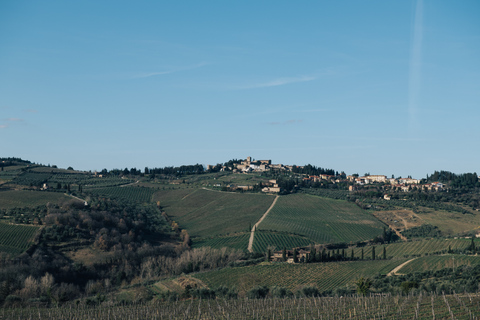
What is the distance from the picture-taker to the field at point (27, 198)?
10069cm

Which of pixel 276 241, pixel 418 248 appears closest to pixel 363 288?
pixel 418 248

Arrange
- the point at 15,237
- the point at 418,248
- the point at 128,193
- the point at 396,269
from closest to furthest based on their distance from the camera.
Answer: the point at 396,269
the point at 15,237
the point at 418,248
the point at 128,193

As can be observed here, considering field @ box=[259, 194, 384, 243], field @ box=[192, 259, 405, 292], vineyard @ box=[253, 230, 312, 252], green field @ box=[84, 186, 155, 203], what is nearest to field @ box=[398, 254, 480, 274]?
field @ box=[192, 259, 405, 292]

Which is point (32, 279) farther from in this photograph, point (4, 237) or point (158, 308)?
point (158, 308)

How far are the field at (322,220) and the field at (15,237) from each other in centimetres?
4208

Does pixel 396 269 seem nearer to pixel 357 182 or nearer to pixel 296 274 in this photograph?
pixel 296 274

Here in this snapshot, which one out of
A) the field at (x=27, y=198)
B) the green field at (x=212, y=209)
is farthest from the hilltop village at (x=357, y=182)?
the field at (x=27, y=198)

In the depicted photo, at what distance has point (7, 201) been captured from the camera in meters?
103

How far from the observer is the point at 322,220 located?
11031cm

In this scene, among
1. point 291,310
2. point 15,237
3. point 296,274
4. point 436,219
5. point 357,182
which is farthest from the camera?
point 357,182

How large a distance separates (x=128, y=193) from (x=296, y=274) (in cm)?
8539

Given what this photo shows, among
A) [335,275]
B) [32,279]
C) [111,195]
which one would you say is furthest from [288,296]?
[111,195]

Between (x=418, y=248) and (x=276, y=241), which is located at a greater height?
(x=418, y=248)

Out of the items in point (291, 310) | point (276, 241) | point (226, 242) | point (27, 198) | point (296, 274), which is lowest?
point (296, 274)
